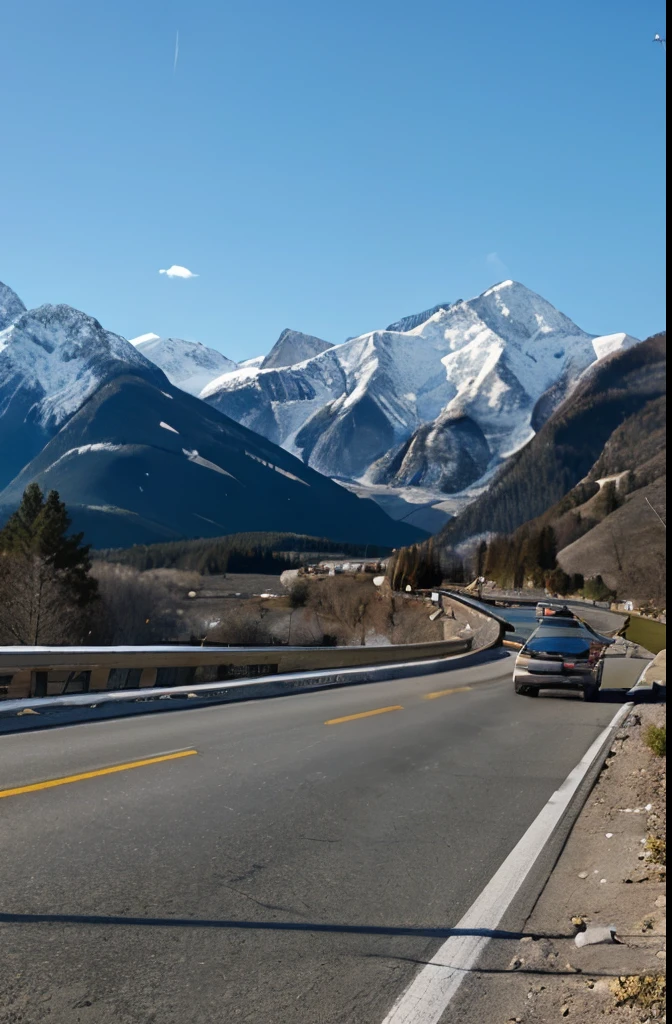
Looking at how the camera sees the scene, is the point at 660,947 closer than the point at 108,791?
Yes

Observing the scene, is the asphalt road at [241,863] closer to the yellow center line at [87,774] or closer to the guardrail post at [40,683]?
the yellow center line at [87,774]

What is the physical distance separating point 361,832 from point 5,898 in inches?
119

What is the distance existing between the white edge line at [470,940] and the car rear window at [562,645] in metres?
11.2

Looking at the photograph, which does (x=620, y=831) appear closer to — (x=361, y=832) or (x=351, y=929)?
(x=361, y=832)

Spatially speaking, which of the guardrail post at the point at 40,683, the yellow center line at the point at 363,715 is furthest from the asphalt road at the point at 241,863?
the guardrail post at the point at 40,683

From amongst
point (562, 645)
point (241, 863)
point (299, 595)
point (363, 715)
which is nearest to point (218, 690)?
point (363, 715)

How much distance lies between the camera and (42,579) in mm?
69938

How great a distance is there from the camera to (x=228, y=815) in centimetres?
745

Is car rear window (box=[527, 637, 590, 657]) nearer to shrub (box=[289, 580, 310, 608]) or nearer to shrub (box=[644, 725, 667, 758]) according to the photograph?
shrub (box=[644, 725, 667, 758])

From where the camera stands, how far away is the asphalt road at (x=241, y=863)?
427 cm

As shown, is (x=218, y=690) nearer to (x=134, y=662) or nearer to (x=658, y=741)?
(x=134, y=662)

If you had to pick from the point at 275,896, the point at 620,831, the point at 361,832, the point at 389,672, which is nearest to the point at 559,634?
the point at 389,672

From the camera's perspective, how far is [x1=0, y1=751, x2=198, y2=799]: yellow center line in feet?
25.7

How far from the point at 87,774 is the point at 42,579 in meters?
64.5
